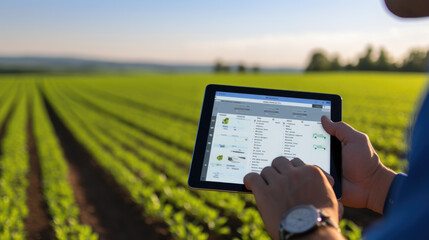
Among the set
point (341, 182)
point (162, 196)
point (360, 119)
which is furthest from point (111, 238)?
point (360, 119)

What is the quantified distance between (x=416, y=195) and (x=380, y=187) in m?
1.07

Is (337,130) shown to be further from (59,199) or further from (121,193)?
(121,193)

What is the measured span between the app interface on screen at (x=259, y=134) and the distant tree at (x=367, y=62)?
230ft

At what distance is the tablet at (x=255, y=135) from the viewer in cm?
148

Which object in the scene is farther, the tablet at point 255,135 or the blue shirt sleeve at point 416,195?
the tablet at point 255,135

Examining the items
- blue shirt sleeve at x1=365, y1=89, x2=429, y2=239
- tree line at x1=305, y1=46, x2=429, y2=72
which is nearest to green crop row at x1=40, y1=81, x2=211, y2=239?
blue shirt sleeve at x1=365, y1=89, x2=429, y2=239

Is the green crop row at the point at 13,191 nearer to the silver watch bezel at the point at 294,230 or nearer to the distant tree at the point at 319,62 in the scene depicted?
the silver watch bezel at the point at 294,230

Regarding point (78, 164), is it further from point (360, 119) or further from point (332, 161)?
point (360, 119)

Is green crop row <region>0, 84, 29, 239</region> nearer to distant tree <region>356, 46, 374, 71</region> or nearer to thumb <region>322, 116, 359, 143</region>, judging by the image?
thumb <region>322, 116, 359, 143</region>

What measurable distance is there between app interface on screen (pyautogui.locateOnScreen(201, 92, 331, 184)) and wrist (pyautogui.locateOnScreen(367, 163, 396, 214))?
27 centimetres

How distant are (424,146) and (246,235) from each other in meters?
4.16

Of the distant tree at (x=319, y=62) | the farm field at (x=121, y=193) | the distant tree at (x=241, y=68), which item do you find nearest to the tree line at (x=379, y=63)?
the distant tree at (x=319, y=62)

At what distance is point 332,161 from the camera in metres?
1.51

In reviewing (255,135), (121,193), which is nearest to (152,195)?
(121,193)
